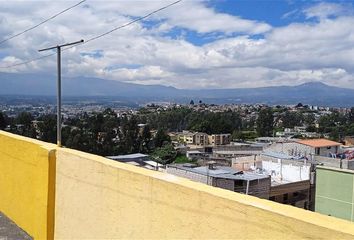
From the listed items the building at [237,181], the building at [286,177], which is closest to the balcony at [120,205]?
the building at [237,181]

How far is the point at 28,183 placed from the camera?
380cm

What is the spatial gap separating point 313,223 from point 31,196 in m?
2.76

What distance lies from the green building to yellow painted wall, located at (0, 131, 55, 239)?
212 inches

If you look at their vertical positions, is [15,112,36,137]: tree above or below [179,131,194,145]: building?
above

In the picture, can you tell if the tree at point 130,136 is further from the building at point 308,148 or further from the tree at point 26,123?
the tree at point 26,123

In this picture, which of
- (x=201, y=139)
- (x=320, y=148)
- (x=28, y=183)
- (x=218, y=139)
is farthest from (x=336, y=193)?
(x=201, y=139)

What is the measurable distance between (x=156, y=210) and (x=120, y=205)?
0.37 metres

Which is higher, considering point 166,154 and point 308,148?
point 308,148

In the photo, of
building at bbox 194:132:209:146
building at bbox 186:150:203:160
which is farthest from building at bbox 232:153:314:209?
building at bbox 194:132:209:146

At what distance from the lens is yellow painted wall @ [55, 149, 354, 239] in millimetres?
1809

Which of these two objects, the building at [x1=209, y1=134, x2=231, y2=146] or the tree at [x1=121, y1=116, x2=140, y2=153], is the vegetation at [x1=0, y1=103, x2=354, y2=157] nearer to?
the tree at [x1=121, y1=116, x2=140, y2=153]

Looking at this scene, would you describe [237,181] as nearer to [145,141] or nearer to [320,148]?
[320,148]

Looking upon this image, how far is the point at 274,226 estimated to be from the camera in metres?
1.84

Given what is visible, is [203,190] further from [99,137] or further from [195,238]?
[99,137]
